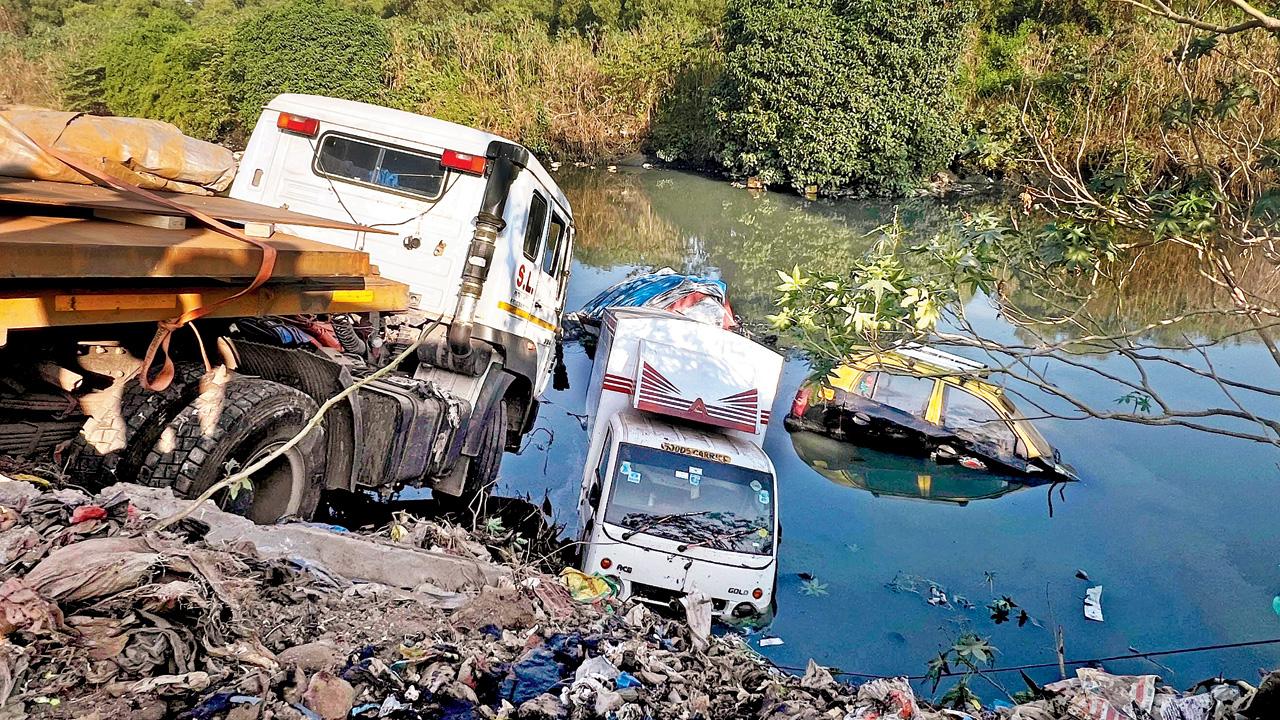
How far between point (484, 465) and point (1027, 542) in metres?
6.46

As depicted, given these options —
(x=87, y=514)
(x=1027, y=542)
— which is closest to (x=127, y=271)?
(x=87, y=514)

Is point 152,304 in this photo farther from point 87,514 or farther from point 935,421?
point 935,421

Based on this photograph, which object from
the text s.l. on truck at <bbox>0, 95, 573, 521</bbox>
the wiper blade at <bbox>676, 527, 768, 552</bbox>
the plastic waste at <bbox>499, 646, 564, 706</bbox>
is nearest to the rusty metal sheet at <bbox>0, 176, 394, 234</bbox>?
the text s.l. on truck at <bbox>0, 95, 573, 521</bbox>

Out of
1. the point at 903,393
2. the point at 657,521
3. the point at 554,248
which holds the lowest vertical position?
the point at 657,521

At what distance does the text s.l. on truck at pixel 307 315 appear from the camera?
134 inches

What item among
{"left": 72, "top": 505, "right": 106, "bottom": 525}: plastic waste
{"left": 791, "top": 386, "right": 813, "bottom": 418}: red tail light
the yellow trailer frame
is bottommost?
{"left": 72, "top": 505, "right": 106, "bottom": 525}: plastic waste

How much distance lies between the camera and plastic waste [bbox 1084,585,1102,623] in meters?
8.32

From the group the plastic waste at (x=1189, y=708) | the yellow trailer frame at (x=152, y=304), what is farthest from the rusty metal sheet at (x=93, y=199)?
the plastic waste at (x=1189, y=708)

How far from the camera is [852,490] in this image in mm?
10578

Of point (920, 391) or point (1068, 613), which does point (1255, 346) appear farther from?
point (1068, 613)

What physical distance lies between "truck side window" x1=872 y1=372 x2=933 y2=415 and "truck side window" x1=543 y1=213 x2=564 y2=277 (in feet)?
16.0

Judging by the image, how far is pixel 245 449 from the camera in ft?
15.6

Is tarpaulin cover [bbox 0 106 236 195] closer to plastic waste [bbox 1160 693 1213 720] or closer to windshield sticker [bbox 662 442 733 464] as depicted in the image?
windshield sticker [bbox 662 442 733 464]

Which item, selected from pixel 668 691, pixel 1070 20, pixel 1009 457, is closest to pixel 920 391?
pixel 1009 457
